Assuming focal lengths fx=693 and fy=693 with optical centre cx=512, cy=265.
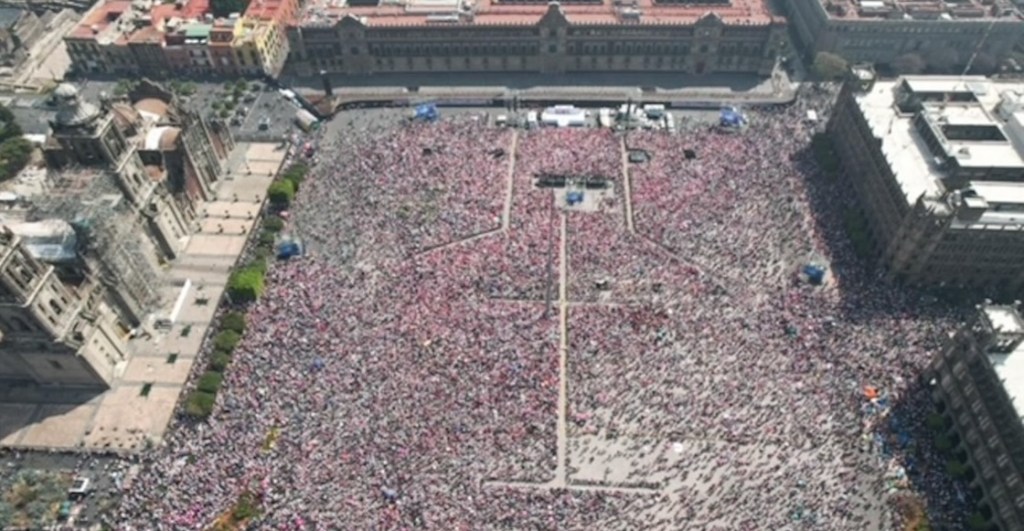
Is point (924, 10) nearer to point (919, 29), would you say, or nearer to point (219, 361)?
point (919, 29)

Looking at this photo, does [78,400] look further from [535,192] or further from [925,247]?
[925,247]

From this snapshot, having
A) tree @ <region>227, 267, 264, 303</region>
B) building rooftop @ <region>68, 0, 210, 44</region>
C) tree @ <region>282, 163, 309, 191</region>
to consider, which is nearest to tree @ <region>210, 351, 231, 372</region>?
tree @ <region>227, 267, 264, 303</region>

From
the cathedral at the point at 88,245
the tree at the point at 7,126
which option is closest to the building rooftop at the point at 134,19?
the tree at the point at 7,126

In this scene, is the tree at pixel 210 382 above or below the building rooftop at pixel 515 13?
below

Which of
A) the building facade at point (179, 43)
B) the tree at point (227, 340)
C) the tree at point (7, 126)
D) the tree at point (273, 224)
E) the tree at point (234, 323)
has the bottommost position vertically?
the tree at point (227, 340)

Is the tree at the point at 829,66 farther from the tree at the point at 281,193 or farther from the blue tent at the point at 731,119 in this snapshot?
the tree at the point at 281,193

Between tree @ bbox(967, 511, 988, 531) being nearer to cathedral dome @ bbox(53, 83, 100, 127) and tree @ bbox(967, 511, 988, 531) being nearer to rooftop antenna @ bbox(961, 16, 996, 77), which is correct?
rooftop antenna @ bbox(961, 16, 996, 77)
